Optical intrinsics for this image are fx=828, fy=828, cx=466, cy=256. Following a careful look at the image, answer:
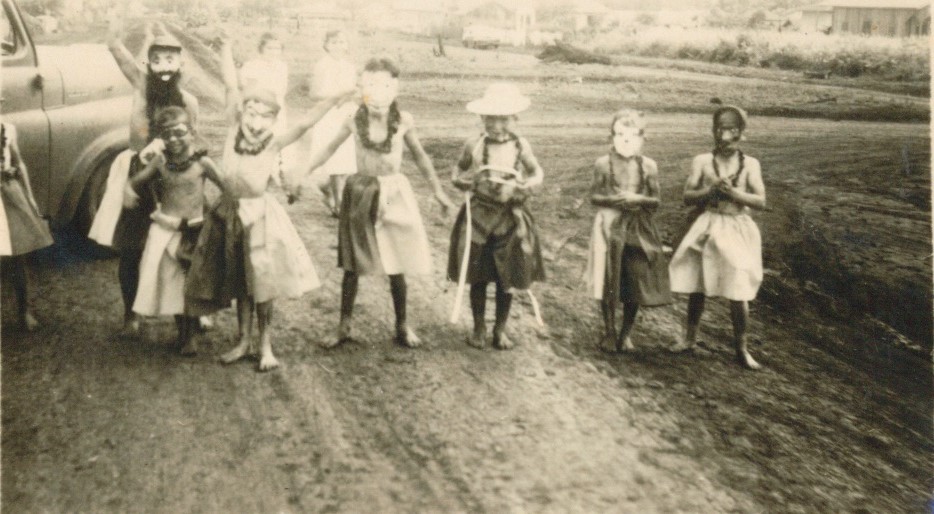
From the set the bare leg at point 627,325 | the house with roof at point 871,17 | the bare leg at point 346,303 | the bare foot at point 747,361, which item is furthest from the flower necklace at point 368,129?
the house with roof at point 871,17

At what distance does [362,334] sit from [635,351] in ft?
3.97

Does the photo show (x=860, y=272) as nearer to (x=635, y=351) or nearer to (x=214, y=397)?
(x=635, y=351)

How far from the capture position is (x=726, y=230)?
3541mm

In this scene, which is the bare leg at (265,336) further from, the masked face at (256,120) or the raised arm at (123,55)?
the raised arm at (123,55)

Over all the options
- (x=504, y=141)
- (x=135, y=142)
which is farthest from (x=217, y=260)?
(x=504, y=141)

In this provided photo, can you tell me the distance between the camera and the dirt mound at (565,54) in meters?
4.09

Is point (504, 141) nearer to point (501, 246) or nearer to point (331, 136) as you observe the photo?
point (501, 246)

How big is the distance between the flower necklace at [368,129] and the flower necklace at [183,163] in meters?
0.63

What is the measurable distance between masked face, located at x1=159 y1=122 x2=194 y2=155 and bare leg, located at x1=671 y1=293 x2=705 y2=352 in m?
2.24

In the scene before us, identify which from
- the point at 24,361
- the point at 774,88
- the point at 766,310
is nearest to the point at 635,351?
the point at 766,310

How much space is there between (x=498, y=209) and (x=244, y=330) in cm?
117

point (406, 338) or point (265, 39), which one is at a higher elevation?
point (265, 39)

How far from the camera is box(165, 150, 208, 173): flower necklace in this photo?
3264mm

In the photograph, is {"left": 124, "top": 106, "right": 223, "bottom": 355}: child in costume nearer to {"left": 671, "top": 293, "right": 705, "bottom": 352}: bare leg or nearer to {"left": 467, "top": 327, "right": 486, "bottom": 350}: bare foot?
{"left": 467, "top": 327, "right": 486, "bottom": 350}: bare foot
